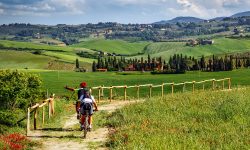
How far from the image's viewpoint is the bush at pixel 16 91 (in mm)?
22516

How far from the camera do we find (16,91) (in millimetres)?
23109

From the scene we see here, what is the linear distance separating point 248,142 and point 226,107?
768cm

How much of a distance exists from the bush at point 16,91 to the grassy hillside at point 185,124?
4834 mm

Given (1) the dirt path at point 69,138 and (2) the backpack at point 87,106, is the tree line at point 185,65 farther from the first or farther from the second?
(2) the backpack at point 87,106

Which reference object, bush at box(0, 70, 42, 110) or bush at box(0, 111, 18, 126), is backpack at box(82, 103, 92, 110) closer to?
bush at box(0, 111, 18, 126)

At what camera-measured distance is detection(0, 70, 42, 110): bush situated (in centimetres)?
2252

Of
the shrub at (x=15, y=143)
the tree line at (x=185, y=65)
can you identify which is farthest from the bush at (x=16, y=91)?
the tree line at (x=185, y=65)

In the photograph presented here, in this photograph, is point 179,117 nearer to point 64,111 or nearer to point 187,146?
point 187,146

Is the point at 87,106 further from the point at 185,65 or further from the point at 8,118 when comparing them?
the point at 185,65

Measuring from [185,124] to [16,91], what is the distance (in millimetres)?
9211

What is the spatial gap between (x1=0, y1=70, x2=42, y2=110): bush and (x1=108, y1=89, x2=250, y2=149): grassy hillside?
15.9 feet

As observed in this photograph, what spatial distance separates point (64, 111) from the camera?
29344 millimetres

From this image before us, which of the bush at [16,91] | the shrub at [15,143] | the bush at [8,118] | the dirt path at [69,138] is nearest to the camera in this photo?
the shrub at [15,143]

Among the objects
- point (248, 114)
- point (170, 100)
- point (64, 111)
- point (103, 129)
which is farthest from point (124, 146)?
point (64, 111)
